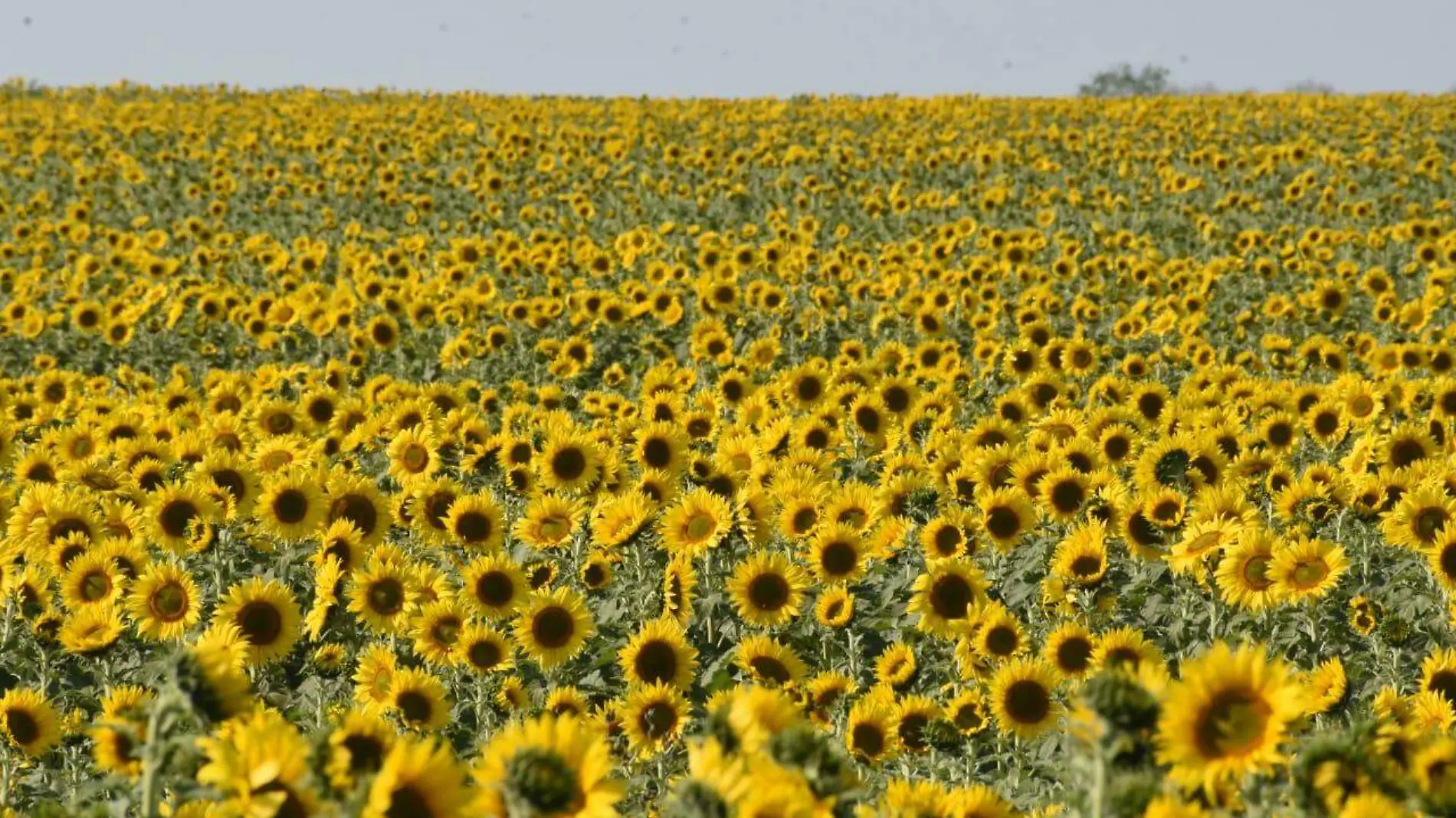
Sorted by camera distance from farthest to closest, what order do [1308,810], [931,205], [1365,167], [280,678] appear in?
1. [1365,167]
2. [931,205]
3. [280,678]
4. [1308,810]

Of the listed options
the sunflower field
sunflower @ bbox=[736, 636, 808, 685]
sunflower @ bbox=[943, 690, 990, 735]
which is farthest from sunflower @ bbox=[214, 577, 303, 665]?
sunflower @ bbox=[943, 690, 990, 735]

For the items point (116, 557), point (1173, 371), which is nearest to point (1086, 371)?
point (1173, 371)

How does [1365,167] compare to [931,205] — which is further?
[1365,167]

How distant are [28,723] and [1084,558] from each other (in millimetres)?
5129

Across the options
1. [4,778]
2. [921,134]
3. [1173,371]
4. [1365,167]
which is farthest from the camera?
[921,134]

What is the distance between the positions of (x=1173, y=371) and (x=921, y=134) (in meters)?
18.3

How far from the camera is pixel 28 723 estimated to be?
4926 mm

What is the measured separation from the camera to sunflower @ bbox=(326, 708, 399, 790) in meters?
2.34

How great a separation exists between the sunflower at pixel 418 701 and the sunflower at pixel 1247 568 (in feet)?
12.1

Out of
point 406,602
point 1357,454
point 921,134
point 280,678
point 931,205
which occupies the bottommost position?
point 280,678

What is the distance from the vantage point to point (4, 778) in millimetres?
4969

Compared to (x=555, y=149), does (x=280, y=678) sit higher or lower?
lower

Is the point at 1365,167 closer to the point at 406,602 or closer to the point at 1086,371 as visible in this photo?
the point at 1086,371

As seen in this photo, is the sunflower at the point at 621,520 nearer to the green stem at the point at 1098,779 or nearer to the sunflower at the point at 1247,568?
the sunflower at the point at 1247,568
